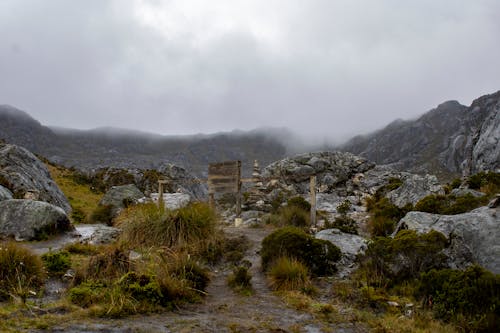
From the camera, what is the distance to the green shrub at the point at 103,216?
779 inches

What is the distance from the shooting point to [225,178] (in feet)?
63.1

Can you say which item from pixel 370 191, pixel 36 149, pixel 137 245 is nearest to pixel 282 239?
pixel 137 245

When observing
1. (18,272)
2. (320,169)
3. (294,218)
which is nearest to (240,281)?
(18,272)

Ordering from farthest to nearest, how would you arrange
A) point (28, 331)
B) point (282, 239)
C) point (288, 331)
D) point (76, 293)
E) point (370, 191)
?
point (370, 191) < point (282, 239) < point (76, 293) < point (288, 331) < point (28, 331)

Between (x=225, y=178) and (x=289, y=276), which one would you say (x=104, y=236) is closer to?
(x=225, y=178)

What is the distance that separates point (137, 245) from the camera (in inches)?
427

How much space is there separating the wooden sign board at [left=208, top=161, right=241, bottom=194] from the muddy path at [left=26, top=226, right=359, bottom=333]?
1005cm

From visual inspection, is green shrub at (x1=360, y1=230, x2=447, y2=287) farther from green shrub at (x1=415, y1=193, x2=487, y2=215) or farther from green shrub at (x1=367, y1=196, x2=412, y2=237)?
green shrub at (x1=367, y1=196, x2=412, y2=237)

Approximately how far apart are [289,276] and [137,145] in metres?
163

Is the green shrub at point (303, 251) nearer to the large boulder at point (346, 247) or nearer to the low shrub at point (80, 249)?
the large boulder at point (346, 247)

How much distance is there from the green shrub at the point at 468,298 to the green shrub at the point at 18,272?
7234 mm

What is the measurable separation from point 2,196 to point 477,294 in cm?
1661

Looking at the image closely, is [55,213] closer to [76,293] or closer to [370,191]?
[76,293]

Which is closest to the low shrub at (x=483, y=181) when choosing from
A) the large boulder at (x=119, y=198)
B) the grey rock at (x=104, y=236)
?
the grey rock at (x=104, y=236)
